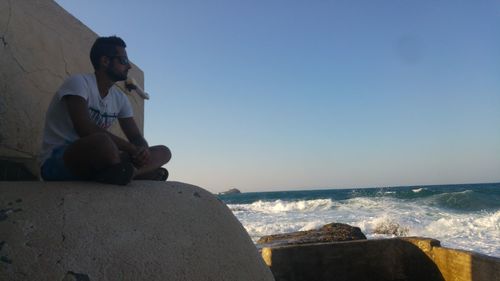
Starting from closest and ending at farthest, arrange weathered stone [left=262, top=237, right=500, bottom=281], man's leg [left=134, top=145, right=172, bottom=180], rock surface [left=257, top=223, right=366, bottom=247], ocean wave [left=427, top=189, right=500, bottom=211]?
man's leg [left=134, top=145, right=172, bottom=180] < weathered stone [left=262, top=237, right=500, bottom=281] < rock surface [left=257, top=223, right=366, bottom=247] < ocean wave [left=427, top=189, right=500, bottom=211]

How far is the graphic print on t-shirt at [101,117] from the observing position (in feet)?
7.02

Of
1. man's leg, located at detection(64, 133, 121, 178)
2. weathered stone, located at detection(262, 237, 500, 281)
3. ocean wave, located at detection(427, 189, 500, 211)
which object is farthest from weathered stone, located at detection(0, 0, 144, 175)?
ocean wave, located at detection(427, 189, 500, 211)

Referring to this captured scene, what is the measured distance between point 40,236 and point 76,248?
5.4 inches

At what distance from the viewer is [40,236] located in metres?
1.40

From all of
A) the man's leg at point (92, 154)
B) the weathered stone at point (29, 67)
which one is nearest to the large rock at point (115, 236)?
the man's leg at point (92, 154)

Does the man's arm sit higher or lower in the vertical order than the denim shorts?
higher

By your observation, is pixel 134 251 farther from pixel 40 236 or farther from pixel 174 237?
pixel 40 236

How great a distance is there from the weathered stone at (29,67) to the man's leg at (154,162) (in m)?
0.91

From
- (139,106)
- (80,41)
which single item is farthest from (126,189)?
(139,106)

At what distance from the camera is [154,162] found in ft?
7.09

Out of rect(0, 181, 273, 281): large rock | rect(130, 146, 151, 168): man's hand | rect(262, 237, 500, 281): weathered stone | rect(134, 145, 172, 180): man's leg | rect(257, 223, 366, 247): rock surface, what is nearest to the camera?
rect(0, 181, 273, 281): large rock

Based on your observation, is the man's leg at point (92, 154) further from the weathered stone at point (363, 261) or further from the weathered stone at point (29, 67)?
the weathered stone at point (363, 261)

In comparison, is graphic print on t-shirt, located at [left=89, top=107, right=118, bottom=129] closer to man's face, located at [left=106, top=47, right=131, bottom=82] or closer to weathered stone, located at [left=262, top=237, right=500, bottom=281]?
man's face, located at [left=106, top=47, right=131, bottom=82]

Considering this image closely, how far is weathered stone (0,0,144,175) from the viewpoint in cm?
237
